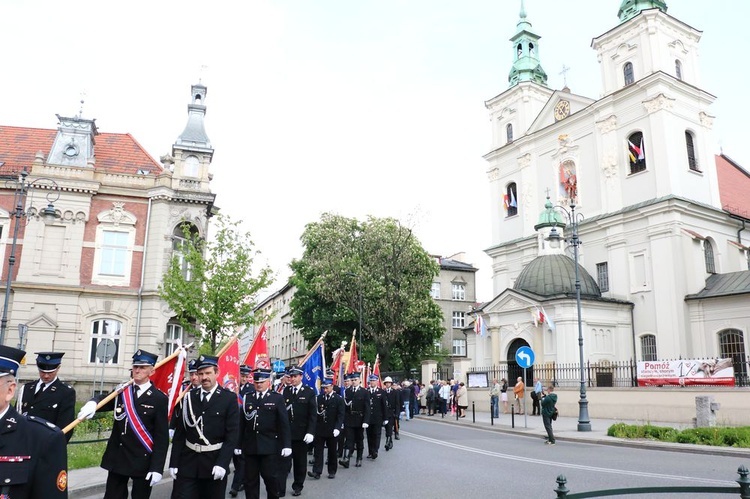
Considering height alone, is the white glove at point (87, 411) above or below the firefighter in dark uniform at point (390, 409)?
above

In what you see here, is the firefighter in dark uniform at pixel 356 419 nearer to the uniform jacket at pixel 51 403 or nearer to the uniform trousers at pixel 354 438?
the uniform trousers at pixel 354 438

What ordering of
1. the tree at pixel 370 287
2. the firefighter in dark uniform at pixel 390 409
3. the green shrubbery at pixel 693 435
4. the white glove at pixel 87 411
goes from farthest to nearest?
1. the tree at pixel 370 287
2. the firefighter in dark uniform at pixel 390 409
3. the green shrubbery at pixel 693 435
4. the white glove at pixel 87 411

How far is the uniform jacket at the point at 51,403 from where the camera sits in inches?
272

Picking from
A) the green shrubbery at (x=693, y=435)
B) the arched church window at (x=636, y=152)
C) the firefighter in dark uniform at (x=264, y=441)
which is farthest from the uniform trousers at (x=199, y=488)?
the arched church window at (x=636, y=152)

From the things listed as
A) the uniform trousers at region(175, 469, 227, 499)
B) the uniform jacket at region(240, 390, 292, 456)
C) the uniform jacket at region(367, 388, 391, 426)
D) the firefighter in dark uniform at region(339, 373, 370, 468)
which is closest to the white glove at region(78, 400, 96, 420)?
the uniform trousers at region(175, 469, 227, 499)

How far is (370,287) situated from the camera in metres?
40.5

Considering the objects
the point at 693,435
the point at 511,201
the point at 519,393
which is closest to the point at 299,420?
the point at 693,435

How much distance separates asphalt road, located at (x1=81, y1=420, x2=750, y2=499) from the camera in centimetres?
1003

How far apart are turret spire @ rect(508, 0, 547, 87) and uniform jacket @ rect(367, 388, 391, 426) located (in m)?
38.3

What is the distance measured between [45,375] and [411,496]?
18.4ft

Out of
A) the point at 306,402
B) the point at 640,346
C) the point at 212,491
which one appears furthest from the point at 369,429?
the point at 640,346

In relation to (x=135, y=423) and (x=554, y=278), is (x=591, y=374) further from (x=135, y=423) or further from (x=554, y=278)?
(x=135, y=423)

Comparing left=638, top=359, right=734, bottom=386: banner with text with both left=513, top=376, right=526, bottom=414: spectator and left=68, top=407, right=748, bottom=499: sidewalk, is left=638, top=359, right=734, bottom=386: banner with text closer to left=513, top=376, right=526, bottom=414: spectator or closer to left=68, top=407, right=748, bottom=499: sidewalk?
left=68, top=407, right=748, bottom=499: sidewalk

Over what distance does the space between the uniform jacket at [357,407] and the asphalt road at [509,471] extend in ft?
3.26
